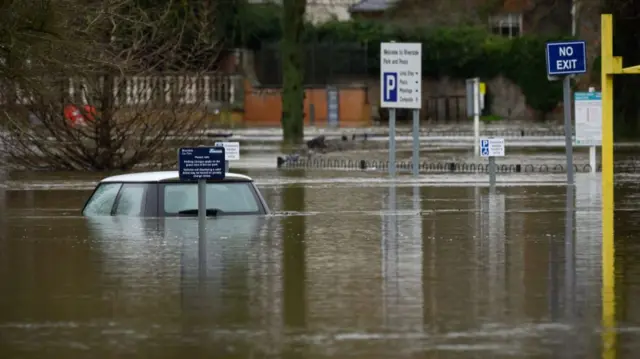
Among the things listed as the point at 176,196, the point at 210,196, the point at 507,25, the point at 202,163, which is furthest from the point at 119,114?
the point at 507,25

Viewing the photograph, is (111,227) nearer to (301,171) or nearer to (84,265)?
(84,265)

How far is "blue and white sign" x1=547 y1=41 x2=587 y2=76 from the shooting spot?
24.9m

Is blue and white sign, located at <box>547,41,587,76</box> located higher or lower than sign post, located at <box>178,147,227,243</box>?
higher

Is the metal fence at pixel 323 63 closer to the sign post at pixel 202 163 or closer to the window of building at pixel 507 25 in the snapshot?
the window of building at pixel 507 25

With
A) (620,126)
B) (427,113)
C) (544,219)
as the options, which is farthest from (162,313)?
(427,113)

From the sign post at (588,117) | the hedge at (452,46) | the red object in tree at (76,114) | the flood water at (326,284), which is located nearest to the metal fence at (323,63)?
the hedge at (452,46)

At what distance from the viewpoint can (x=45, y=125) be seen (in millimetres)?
30516

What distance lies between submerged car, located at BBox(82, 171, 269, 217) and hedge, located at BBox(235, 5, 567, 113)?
160 feet

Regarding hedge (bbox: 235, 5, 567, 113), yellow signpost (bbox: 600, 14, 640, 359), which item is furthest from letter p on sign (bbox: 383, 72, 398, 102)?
hedge (bbox: 235, 5, 567, 113)

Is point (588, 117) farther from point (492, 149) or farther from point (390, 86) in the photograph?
point (492, 149)

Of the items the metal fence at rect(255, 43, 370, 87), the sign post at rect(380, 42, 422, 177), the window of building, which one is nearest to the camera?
the sign post at rect(380, 42, 422, 177)

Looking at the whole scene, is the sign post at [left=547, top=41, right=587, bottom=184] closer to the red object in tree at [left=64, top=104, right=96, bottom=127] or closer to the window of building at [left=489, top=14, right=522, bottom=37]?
the red object in tree at [left=64, top=104, right=96, bottom=127]

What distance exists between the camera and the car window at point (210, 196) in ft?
60.4

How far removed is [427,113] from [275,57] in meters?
7.82
